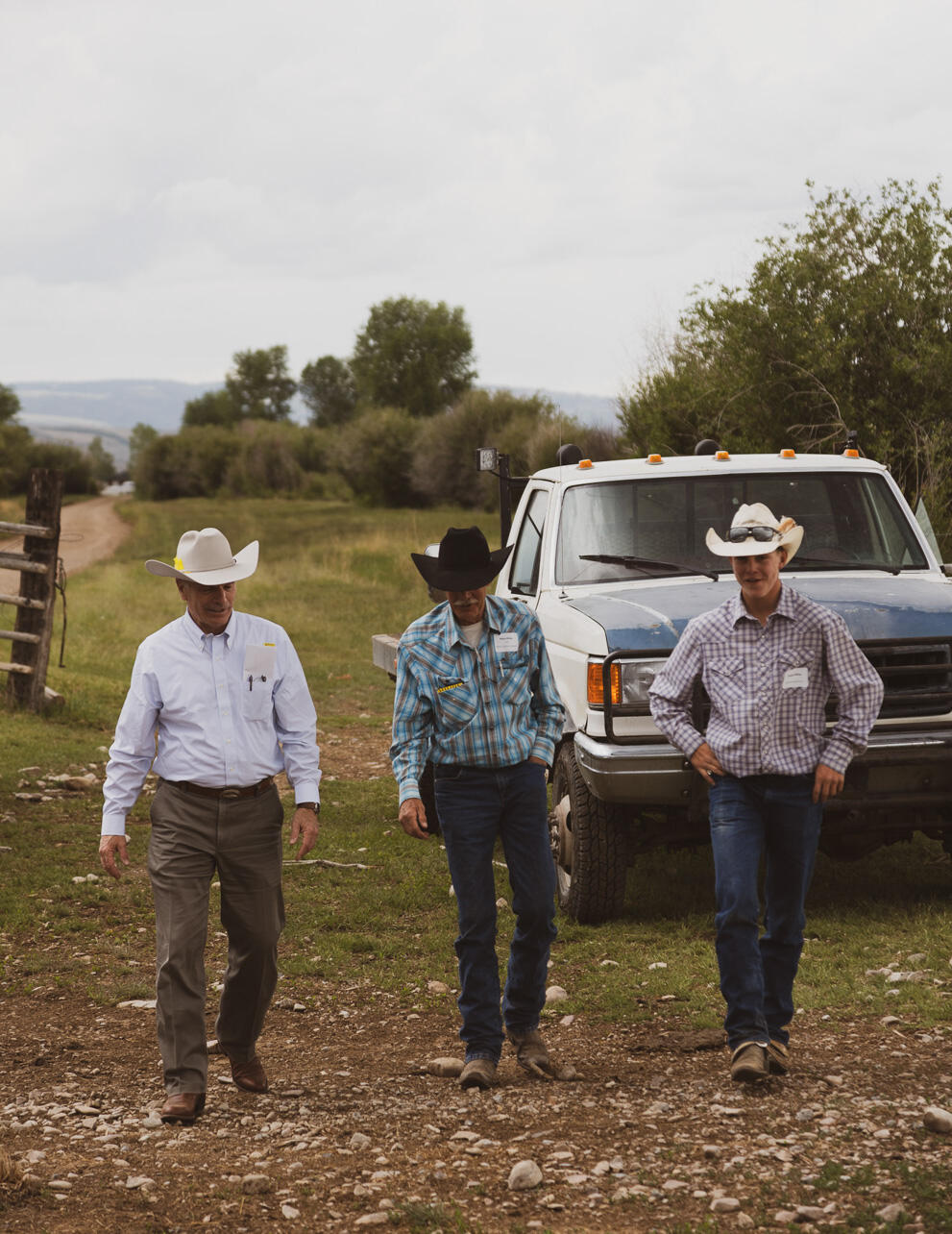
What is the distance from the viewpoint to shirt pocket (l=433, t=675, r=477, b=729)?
483cm

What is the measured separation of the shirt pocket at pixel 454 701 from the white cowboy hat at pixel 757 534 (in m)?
0.98

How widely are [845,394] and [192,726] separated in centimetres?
1457

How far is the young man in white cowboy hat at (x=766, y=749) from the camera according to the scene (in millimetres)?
4695

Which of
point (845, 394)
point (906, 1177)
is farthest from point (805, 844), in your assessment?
point (845, 394)

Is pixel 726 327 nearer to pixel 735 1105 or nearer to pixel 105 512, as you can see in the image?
pixel 735 1105

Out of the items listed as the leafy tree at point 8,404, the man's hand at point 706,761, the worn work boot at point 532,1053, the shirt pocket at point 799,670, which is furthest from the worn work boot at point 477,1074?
the leafy tree at point 8,404

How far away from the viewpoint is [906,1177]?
385 centimetres

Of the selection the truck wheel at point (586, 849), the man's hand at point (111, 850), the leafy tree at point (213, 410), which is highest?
the leafy tree at point (213, 410)

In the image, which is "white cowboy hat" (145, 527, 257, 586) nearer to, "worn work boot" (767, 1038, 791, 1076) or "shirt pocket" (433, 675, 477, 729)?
"shirt pocket" (433, 675, 477, 729)

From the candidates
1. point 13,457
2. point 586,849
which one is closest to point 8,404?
point 13,457

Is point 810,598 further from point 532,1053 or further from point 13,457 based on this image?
point 13,457

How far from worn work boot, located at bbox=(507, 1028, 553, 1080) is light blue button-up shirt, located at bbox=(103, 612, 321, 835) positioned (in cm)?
120

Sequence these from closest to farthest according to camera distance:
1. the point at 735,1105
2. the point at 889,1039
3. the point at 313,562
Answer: the point at 735,1105 < the point at 889,1039 < the point at 313,562

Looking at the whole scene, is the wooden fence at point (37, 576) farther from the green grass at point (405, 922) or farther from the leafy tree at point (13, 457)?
the leafy tree at point (13, 457)
